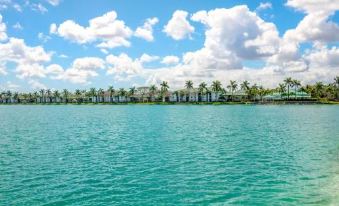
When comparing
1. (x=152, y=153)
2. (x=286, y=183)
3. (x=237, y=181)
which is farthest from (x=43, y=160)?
(x=286, y=183)

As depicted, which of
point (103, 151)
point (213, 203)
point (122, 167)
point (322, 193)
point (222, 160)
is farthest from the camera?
point (103, 151)

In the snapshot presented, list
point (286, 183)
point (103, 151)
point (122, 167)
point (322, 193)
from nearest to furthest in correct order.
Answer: point (322, 193) → point (286, 183) → point (122, 167) → point (103, 151)

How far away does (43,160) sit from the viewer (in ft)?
118

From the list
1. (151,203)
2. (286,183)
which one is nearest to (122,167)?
(151,203)

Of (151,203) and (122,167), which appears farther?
(122,167)

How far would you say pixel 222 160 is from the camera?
1415 inches

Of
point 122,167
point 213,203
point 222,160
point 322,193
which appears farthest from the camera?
point 222,160

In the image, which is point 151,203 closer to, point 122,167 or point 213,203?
point 213,203

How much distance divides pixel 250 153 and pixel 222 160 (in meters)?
5.45

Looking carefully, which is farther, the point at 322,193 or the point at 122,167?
the point at 122,167

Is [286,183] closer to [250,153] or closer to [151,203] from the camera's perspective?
[151,203]

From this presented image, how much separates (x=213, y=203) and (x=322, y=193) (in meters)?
7.05

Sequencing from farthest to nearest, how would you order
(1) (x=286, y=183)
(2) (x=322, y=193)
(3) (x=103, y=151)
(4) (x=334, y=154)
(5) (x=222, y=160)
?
(3) (x=103, y=151) < (4) (x=334, y=154) < (5) (x=222, y=160) < (1) (x=286, y=183) < (2) (x=322, y=193)

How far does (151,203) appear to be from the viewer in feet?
74.4
